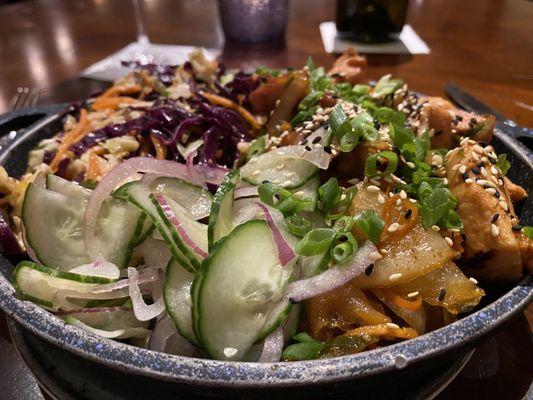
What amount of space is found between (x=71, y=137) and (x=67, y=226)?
31.0 inches

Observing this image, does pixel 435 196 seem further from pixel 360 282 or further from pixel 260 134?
pixel 260 134

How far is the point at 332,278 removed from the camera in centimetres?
106

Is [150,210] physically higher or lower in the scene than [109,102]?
higher

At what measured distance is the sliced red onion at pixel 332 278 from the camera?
105cm

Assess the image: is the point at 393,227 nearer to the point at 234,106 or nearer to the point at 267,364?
the point at 267,364

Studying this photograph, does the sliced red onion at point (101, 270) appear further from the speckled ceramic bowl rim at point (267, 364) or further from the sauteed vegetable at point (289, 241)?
the speckled ceramic bowl rim at point (267, 364)

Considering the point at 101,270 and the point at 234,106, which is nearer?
the point at 101,270

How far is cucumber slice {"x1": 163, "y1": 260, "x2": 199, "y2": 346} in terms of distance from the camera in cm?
104

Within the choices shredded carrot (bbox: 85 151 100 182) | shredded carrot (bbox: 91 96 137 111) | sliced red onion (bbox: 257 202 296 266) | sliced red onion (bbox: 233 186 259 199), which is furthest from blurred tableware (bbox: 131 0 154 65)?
sliced red onion (bbox: 257 202 296 266)

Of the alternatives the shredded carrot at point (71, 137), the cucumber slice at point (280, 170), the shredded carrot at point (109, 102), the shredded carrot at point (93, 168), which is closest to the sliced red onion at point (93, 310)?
the cucumber slice at point (280, 170)

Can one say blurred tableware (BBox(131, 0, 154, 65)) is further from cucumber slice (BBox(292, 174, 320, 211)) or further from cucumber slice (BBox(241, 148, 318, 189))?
cucumber slice (BBox(292, 174, 320, 211))

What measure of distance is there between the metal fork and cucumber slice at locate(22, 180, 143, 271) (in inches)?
67.3

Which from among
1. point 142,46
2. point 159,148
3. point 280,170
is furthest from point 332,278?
point 142,46

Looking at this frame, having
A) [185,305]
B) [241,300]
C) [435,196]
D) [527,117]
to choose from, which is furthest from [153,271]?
[527,117]
